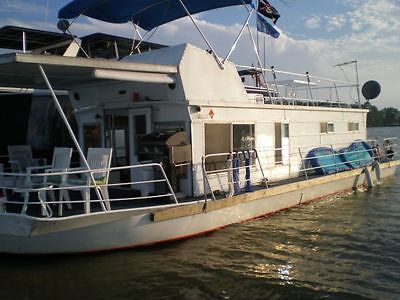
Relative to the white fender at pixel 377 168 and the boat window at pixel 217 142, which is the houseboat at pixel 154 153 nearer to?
the boat window at pixel 217 142

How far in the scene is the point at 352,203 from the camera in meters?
13.0

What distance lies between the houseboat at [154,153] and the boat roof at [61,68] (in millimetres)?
22

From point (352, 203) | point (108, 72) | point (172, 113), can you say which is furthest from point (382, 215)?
point (108, 72)

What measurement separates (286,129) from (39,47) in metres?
11.0

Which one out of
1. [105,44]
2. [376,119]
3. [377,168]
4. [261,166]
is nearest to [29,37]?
[105,44]

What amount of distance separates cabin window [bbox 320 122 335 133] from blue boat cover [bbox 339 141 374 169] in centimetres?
82

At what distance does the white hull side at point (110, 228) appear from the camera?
24.3 ft

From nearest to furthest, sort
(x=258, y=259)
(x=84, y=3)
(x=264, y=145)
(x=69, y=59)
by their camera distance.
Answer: (x=69, y=59), (x=258, y=259), (x=84, y=3), (x=264, y=145)

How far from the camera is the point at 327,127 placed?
15.4 meters

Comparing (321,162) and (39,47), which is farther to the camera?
(39,47)

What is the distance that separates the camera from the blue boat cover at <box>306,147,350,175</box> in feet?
44.2

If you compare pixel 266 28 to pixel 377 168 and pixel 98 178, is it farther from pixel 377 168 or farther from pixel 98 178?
pixel 98 178

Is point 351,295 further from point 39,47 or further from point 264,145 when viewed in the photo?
point 39,47

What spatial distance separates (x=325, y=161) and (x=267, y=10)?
474cm
